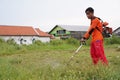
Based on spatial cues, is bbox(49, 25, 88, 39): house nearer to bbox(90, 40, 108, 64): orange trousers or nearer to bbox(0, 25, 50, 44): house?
bbox(0, 25, 50, 44): house

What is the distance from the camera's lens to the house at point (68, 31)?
4391cm

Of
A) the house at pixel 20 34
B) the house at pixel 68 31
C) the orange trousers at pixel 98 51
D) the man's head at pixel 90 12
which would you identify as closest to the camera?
the orange trousers at pixel 98 51

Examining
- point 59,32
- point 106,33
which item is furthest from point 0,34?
point 106,33

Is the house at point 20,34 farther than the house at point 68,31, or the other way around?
the house at point 68,31

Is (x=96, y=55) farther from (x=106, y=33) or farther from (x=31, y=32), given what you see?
(x=31, y=32)

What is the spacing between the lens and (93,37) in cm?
557

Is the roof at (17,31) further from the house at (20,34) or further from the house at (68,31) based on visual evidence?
the house at (68,31)

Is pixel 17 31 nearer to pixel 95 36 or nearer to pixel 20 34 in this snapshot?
pixel 20 34

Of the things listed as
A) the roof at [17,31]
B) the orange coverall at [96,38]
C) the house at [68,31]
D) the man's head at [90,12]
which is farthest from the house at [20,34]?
the orange coverall at [96,38]

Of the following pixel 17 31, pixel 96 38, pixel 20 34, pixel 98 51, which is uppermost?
pixel 17 31

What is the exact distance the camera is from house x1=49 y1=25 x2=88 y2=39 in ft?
144

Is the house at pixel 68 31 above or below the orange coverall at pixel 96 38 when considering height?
above

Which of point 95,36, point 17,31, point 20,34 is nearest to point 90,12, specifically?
point 95,36

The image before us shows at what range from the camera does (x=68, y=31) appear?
44.1 meters
